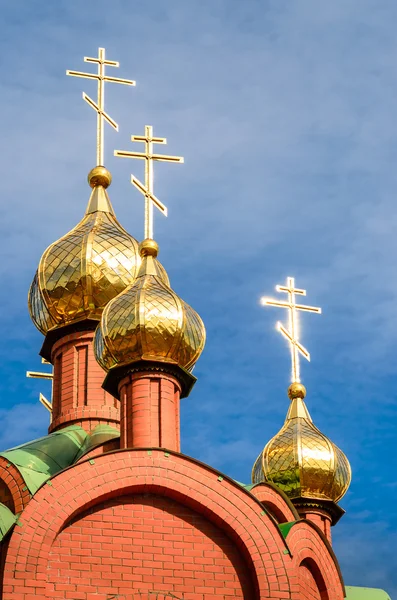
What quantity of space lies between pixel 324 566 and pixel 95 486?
103 inches

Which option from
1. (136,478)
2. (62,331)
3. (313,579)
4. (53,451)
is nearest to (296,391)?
(62,331)

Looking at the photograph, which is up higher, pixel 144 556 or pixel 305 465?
pixel 305 465

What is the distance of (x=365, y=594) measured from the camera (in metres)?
15.7

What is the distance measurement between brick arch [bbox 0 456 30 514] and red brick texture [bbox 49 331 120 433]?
7.06 feet

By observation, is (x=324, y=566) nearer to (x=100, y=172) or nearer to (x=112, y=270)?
(x=112, y=270)

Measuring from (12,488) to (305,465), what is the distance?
4.58 metres

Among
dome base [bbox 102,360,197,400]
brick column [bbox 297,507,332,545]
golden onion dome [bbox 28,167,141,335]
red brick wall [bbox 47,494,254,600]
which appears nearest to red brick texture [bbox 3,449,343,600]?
red brick wall [bbox 47,494,254,600]

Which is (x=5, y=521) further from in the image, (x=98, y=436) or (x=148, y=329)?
(x=98, y=436)

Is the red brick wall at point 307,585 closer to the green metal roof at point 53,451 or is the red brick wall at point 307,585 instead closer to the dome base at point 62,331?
the green metal roof at point 53,451

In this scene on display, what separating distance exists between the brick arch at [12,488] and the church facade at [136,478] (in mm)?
14

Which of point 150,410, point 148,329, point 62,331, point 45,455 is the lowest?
point 150,410

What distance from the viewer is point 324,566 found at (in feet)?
46.2

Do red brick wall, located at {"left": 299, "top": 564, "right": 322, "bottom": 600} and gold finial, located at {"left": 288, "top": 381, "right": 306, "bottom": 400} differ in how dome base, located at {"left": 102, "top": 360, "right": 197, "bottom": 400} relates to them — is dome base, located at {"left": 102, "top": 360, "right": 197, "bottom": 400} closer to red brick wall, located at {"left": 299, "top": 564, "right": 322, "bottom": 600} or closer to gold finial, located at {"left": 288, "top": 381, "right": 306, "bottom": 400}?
red brick wall, located at {"left": 299, "top": 564, "right": 322, "bottom": 600}

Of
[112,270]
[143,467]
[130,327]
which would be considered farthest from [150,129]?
[143,467]
